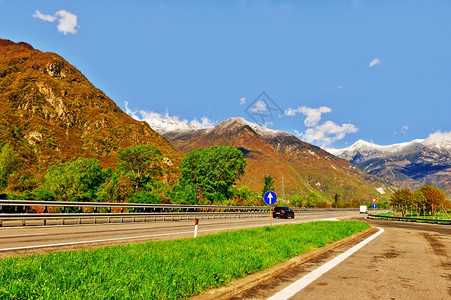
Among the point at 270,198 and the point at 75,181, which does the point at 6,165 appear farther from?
the point at 270,198

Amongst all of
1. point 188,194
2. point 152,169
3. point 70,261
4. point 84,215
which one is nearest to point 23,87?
point 152,169

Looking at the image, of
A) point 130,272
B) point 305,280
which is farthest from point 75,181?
point 305,280

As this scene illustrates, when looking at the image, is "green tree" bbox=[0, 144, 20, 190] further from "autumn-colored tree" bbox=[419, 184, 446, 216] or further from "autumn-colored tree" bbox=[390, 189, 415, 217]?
"autumn-colored tree" bbox=[419, 184, 446, 216]

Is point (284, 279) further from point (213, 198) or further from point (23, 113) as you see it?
point (23, 113)

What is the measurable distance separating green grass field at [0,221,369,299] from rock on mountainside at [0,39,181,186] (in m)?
107

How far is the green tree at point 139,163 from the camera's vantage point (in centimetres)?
7356

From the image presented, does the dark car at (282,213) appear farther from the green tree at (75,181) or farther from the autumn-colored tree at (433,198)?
the autumn-colored tree at (433,198)

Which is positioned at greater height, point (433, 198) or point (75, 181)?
point (75, 181)

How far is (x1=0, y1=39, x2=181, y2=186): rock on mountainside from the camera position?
375 ft

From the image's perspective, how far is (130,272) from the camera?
18.8ft

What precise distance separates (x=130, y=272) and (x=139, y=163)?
233ft

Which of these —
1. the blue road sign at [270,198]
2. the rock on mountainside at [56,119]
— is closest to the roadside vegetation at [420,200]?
the blue road sign at [270,198]

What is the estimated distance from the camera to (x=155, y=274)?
18.1 ft

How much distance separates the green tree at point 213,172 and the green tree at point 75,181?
2568 cm
